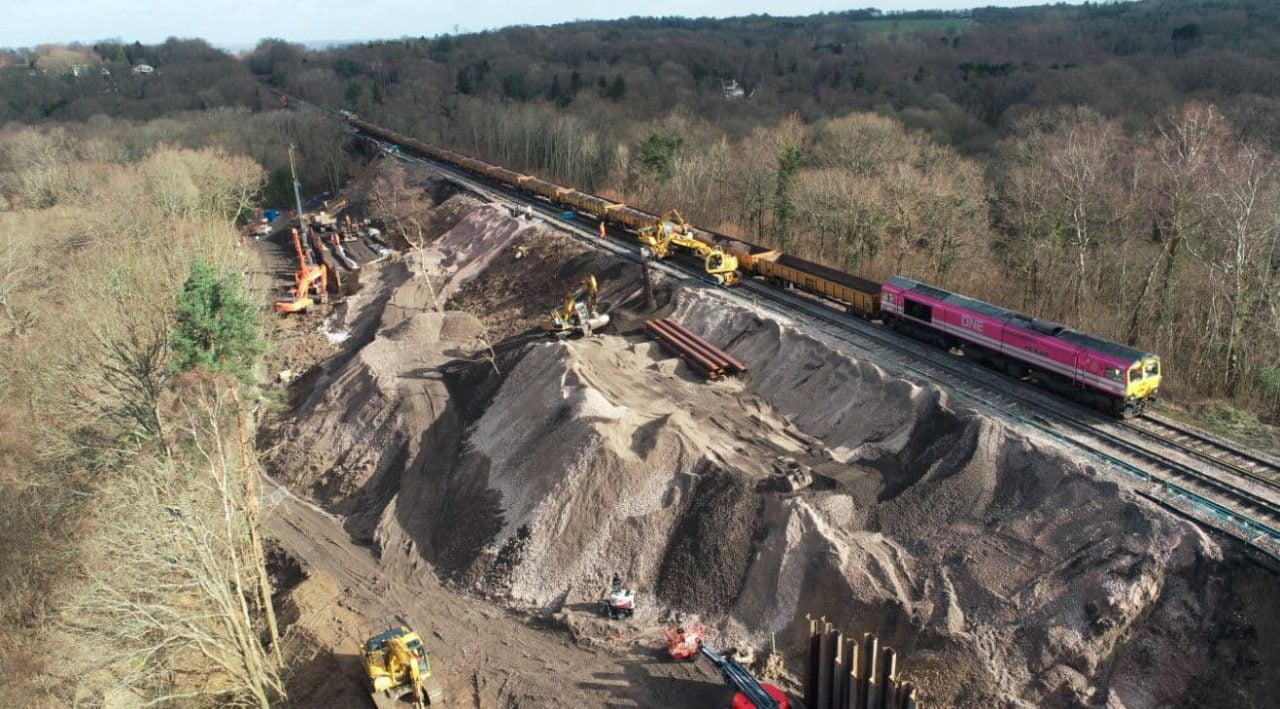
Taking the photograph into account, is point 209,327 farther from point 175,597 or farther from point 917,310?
point 917,310

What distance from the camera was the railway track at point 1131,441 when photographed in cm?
2081

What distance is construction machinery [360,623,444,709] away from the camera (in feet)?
68.6

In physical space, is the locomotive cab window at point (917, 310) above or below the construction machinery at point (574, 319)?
above

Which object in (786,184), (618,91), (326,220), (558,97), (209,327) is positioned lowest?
(326,220)

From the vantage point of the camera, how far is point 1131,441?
24.8 m

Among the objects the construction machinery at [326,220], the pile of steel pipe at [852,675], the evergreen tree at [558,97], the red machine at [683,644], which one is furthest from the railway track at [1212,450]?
the evergreen tree at [558,97]

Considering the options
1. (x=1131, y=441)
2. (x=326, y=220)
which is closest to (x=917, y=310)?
(x=1131, y=441)

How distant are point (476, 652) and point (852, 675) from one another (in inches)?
440

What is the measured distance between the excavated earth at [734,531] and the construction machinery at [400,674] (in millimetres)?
949

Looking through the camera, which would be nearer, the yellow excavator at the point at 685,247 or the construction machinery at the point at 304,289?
the yellow excavator at the point at 685,247

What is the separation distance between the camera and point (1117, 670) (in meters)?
Answer: 18.3

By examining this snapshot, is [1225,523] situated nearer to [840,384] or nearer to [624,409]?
[840,384]

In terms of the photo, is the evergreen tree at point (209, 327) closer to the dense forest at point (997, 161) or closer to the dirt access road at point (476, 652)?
the dirt access road at point (476, 652)

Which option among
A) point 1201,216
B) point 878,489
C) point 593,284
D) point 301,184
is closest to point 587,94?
point 301,184
